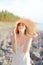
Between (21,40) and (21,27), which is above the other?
(21,27)

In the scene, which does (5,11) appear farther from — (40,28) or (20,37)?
(20,37)

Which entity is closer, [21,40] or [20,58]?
[20,58]

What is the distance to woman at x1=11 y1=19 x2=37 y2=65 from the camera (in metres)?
1.85

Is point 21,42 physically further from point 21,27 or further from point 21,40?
point 21,27

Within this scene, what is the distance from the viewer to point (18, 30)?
1.92m

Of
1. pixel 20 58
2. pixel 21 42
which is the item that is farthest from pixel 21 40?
pixel 20 58

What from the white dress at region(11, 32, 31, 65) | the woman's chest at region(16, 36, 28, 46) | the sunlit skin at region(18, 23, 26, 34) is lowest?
the white dress at region(11, 32, 31, 65)

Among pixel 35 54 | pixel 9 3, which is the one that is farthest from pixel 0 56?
pixel 9 3

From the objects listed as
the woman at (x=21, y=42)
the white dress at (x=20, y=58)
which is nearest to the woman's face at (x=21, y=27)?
the woman at (x=21, y=42)

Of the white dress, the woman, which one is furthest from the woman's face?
the white dress

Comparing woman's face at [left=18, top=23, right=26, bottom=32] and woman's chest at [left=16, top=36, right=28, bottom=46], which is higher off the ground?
woman's face at [left=18, top=23, right=26, bottom=32]

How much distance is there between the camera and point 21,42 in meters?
1.93

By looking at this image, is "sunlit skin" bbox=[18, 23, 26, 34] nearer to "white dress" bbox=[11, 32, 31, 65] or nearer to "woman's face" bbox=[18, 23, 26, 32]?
"woman's face" bbox=[18, 23, 26, 32]

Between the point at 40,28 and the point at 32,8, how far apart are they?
9.8 inches
